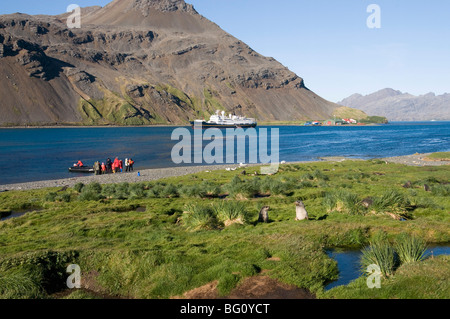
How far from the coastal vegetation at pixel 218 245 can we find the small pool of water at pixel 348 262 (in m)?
0.31

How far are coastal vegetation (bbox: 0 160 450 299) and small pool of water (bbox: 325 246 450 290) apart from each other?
12.1 inches

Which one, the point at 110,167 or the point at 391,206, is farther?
the point at 110,167

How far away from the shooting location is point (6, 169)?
5994cm

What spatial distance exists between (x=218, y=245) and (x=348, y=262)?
4901 mm

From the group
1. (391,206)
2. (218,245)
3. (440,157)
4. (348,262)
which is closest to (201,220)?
(218,245)

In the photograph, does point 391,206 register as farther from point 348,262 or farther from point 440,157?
point 440,157

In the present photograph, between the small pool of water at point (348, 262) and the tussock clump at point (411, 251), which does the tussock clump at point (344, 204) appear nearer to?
the small pool of water at point (348, 262)

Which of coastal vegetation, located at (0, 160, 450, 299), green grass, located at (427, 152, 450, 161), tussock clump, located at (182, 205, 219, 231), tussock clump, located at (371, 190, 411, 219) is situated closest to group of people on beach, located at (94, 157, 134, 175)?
coastal vegetation, located at (0, 160, 450, 299)

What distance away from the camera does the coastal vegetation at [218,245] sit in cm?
1098

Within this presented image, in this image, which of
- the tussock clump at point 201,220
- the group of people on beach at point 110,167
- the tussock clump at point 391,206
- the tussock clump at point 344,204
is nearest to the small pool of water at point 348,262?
the tussock clump at point 391,206

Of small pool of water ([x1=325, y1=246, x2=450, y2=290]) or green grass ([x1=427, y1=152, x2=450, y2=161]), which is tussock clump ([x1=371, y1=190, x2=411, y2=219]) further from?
green grass ([x1=427, y1=152, x2=450, y2=161])

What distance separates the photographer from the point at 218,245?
46.9ft
